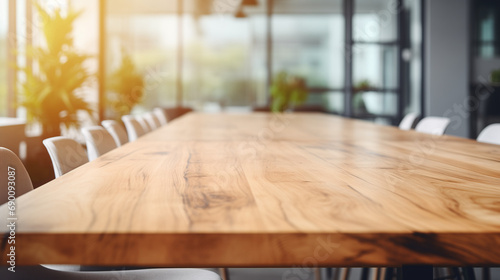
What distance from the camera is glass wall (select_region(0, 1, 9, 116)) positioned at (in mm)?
5869

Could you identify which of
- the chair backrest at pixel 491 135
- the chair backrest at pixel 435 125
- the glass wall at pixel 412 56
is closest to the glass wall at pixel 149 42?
the glass wall at pixel 412 56

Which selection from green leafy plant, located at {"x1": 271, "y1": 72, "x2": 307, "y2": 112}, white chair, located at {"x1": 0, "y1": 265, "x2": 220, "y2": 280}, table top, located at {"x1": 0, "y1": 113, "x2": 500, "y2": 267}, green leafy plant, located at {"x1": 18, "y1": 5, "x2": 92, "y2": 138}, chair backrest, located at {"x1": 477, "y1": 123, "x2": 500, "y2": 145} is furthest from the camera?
green leafy plant, located at {"x1": 271, "y1": 72, "x2": 307, "y2": 112}

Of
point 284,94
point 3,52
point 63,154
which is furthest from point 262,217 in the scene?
point 284,94

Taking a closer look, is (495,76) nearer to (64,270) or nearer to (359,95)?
(359,95)

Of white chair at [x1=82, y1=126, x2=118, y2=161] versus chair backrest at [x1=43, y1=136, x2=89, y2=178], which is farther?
white chair at [x1=82, y1=126, x2=118, y2=161]

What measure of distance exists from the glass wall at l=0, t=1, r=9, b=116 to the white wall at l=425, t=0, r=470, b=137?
6.85 metres

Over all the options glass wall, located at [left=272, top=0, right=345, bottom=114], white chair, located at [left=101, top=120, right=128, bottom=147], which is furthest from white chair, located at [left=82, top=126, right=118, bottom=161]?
glass wall, located at [left=272, top=0, right=345, bottom=114]

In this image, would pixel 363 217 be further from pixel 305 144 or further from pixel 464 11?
pixel 464 11

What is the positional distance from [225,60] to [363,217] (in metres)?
8.16

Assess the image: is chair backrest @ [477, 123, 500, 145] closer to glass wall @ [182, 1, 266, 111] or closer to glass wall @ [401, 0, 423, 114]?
glass wall @ [182, 1, 266, 111]

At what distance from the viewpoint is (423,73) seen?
343 inches

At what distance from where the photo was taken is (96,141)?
2.04m

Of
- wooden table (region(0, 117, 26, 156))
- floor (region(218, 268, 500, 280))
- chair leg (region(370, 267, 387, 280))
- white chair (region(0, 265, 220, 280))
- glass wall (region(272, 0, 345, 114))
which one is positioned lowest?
floor (region(218, 268, 500, 280))

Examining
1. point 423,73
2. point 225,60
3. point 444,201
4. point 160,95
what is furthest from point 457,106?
point 444,201
